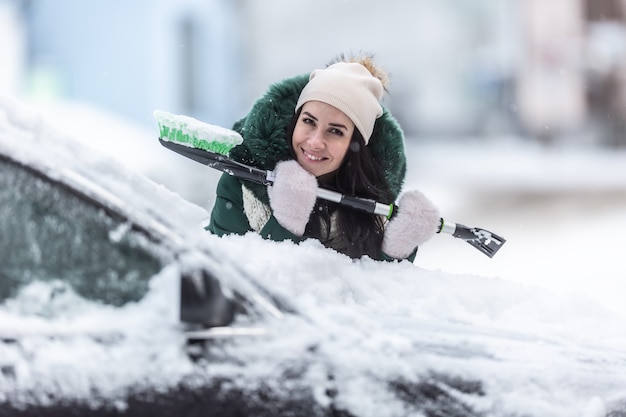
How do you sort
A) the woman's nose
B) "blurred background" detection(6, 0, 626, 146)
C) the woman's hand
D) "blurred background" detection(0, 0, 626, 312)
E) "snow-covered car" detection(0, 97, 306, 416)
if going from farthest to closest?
"blurred background" detection(6, 0, 626, 146), "blurred background" detection(0, 0, 626, 312), the woman's nose, the woman's hand, "snow-covered car" detection(0, 97, 306, 416)

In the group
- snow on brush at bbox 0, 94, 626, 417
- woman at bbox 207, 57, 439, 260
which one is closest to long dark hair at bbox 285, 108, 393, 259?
woman at bbox 207, 57, 439, 260

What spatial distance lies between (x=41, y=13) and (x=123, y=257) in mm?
9733

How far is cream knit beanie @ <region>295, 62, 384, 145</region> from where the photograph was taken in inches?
106

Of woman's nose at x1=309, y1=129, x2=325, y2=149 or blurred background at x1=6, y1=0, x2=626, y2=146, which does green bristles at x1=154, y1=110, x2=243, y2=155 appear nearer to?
woman's nose at x1=309, y1=129, x2=325, y2=149

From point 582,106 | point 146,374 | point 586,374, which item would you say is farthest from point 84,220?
point 582,106

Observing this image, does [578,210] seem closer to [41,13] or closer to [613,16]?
[41,13]

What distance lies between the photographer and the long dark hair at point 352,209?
2738 millimetres

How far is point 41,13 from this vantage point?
10.3m

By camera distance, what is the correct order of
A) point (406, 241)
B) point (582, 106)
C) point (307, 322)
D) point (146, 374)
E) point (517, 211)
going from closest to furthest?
point (146, 374)
point (307, 322)
point (406, 241)
point (517, 211)
point (582, 106)

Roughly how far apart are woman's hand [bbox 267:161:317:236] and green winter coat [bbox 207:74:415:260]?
4 cm

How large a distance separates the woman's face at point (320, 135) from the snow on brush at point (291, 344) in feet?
2.62

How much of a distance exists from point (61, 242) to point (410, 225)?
1.47 m

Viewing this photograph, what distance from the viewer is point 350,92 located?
2.71 meters

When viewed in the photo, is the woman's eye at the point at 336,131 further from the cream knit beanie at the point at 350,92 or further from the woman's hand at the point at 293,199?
the woman's hand at the point at 293,199
